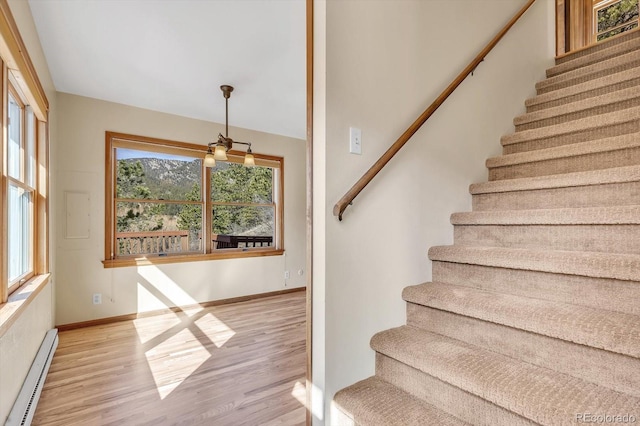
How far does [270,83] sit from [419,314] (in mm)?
2605

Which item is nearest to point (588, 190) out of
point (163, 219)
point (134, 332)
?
point (134, 332)

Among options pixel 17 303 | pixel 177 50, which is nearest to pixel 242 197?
pixel 177 50

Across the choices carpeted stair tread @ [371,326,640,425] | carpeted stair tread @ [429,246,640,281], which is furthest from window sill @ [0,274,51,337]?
carpeted stair tread @ [429,246,640,281]

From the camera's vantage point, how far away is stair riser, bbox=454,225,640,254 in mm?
1412

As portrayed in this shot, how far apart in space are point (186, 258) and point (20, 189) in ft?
6.75

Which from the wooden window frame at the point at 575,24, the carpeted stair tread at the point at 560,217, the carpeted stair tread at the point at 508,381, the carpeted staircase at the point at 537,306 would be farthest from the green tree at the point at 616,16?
the carpeted stair tread at the point at 508,381

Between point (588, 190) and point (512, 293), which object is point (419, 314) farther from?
point (588, 190)

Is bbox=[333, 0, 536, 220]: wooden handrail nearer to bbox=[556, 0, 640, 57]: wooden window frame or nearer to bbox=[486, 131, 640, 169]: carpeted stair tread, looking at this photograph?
bbox=[486, 131, 640, 169]: carpeted stair tread

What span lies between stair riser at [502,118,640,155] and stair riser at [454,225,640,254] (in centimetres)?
83

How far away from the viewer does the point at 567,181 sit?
5.71ft

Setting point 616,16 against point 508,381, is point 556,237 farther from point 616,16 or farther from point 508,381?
point 616,16

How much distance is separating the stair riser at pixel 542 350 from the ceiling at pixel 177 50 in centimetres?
209

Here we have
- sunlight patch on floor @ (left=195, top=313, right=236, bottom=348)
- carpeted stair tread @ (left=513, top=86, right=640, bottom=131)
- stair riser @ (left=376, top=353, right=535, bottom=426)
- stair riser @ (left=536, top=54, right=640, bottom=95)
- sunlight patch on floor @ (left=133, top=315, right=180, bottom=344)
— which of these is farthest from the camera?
sunlight patch on floor @ (left=133, top=315, right=180, bottom=344)

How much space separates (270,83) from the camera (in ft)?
10.8
